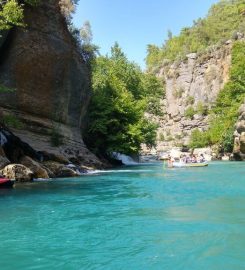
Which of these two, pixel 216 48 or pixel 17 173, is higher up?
pixel 216 48

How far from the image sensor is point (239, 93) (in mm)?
66562

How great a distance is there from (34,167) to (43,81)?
32.9 feet

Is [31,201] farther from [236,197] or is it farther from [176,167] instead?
[176,167]

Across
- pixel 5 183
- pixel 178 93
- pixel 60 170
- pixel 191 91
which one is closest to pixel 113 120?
pixel 60 170

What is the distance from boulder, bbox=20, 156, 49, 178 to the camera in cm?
2523

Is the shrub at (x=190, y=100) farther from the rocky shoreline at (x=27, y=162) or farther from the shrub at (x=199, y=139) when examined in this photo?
the rocky shoreline at (x=27, y=162)

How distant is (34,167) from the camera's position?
25438 millimetres

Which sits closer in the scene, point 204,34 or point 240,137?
point 240,137

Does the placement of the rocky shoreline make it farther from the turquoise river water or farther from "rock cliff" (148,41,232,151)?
"rock cliff" (148,41,232,151)

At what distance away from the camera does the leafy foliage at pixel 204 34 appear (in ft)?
308

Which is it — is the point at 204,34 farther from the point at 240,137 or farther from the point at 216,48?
the point at 240,137

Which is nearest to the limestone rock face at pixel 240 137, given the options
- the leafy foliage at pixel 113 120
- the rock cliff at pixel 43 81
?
the leafy foliage at pixel 113 120

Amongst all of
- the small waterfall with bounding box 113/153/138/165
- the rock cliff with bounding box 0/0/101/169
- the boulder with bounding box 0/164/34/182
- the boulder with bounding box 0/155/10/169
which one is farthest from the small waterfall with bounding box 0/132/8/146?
the small waterfall with bounding box 113/153/138/165

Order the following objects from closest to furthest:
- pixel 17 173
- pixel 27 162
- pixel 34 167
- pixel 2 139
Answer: pixel 17 173 < pixel 27 162 < pixel 34 167 < pixel 2 139
